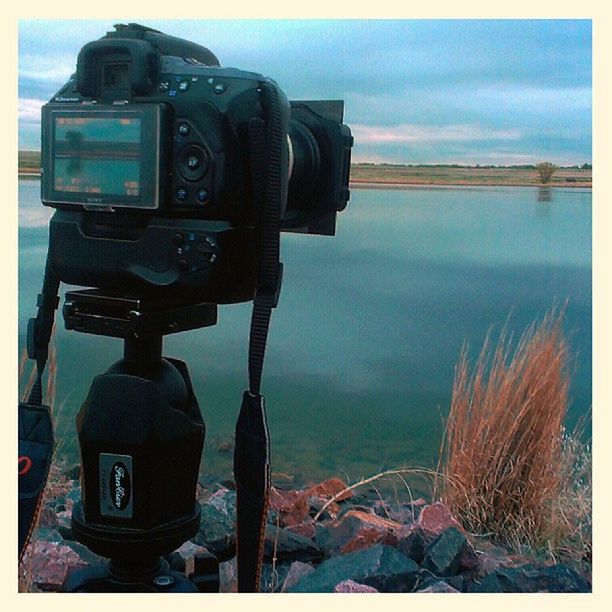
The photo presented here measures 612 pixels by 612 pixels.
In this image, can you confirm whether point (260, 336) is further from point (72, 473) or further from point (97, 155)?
point (72, 473)

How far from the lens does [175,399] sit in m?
1.64

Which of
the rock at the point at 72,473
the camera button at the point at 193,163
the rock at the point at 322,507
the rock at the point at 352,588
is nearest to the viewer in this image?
the camera button at the point at 193,163

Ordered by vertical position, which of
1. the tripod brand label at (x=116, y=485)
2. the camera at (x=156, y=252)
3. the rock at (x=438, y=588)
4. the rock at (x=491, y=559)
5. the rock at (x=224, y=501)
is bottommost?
the rock at (x=491, y=559)

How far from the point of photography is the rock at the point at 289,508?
239 cm

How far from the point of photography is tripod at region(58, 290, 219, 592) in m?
1.60

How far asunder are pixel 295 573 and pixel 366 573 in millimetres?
174

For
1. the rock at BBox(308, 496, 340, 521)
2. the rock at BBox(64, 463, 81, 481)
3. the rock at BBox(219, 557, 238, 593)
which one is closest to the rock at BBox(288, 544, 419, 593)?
the rock at BBox(219, 557, 238, 593)

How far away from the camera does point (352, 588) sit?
202 centimetres

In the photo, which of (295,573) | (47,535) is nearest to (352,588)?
(295,573)

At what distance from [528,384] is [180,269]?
4.18ft

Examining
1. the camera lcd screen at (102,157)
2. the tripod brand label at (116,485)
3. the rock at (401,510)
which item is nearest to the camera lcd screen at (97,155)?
the camera lcd screen at (102,157)

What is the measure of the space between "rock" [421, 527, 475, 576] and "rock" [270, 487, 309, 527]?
37cm

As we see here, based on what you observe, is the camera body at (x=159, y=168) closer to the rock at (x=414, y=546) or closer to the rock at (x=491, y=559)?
the rock at (x=414, y=546)

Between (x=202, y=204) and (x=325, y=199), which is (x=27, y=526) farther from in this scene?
(x=325, y=199)
